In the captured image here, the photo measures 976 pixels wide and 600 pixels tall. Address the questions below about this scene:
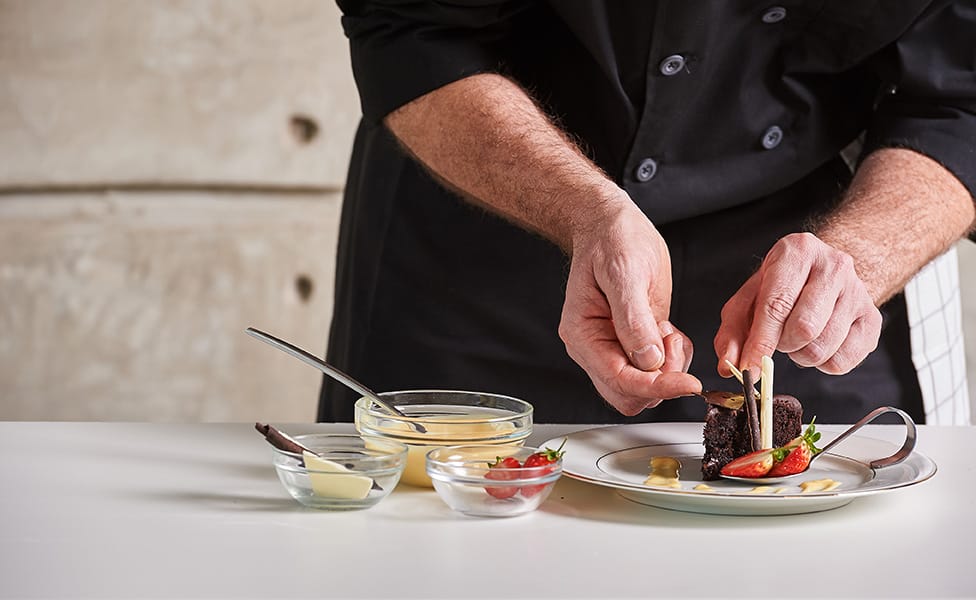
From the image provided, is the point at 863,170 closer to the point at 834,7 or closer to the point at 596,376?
the point at 834,7

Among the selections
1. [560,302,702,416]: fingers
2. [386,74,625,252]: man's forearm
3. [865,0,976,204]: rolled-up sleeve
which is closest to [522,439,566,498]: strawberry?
[560,302,702,416]: fingers

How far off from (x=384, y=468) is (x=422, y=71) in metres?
0.67

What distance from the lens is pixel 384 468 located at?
2.95ft

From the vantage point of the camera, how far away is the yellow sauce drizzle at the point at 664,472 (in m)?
0.94

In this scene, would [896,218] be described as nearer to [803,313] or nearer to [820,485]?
[803,313]

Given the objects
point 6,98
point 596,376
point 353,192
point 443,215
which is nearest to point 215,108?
point 6,98

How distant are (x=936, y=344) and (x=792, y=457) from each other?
0.73 metres

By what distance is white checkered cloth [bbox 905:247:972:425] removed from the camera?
1584mm

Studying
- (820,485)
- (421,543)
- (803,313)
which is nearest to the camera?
(421,543)

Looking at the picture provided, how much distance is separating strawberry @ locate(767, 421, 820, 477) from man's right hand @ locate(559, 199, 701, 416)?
3.3 inches

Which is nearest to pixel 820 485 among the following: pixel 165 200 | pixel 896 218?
pixel 896 218

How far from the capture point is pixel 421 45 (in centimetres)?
145

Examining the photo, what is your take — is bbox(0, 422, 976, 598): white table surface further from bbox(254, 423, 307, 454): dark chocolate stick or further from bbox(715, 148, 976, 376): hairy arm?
bbox(715, 148, 976, 376): hairy arm

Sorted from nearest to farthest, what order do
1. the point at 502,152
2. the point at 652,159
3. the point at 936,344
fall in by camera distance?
the point at 502,152 → the point at 652,159 → the point at 936,344
